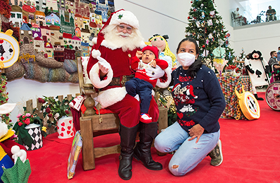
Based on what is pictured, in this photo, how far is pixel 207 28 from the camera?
522cm

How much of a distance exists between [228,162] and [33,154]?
2.18m

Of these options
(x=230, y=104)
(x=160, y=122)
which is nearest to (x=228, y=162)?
(x=160, y=122)

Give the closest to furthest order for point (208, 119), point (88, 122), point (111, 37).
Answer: point (208, 119) < point (88, 122) < point (111, 37)

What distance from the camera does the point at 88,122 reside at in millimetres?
1801

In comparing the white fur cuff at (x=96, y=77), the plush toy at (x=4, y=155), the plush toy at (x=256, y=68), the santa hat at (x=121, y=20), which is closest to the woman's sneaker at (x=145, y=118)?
the white fur cuff at (x=96, y=77)

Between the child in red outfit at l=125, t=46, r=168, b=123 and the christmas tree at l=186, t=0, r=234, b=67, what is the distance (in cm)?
376

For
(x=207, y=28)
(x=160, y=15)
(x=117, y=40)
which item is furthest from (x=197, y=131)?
(x=160, y=15)

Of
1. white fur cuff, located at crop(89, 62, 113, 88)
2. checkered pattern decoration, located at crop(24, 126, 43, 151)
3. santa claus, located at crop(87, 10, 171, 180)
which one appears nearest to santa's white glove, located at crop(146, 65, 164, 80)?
santa claus, located at crop(87, 10, 171, 180)

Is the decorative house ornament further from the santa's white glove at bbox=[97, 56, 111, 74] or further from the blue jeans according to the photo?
the blue jeans

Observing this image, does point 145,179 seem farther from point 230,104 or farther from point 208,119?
point 230,104

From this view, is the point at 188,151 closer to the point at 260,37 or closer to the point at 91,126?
the point at 91,126

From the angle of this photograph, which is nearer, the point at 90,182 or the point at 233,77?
the point at 90,182

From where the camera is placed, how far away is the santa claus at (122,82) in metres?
1.71

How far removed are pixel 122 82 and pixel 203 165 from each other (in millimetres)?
1141
